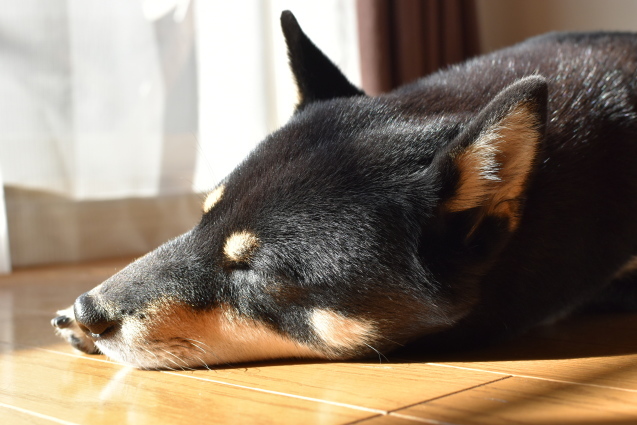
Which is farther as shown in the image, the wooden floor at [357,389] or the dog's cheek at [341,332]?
the dog's cheek at [341,332]

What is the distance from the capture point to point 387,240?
1.53m

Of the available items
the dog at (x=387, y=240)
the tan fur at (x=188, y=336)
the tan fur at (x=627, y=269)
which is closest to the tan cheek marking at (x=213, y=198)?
the dog at (x=387, y=240)

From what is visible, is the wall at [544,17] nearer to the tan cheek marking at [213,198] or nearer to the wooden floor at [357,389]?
the wooden floor at [357,389]

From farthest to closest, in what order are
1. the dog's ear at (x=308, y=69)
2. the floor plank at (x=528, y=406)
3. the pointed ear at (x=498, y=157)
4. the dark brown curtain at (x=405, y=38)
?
1. the dark brown curtain at (x=405, y=38)
2. the dog's ear at (x=308, y=69)
3. the pointed ear at (x=498, y=157)
4. the floor plank at (x=528, y=406)

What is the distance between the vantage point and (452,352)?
1.70 meters

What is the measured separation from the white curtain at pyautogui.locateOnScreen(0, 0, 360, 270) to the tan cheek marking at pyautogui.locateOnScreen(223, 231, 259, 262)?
1856 millimetres

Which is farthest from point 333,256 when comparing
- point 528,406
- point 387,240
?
point 528,406

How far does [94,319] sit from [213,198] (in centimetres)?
36

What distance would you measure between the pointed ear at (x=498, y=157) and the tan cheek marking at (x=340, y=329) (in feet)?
0.96

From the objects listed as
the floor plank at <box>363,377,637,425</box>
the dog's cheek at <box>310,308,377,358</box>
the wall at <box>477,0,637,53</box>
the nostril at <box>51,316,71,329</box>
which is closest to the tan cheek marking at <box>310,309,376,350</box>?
the dog's cheek at <box>310,308,377,358</box>

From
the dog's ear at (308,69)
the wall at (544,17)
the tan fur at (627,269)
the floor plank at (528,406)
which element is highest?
the wall at (544,17)

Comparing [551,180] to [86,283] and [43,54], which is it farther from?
[43,54]

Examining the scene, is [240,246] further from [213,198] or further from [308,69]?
[308,69]

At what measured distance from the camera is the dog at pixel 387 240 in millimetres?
1534
